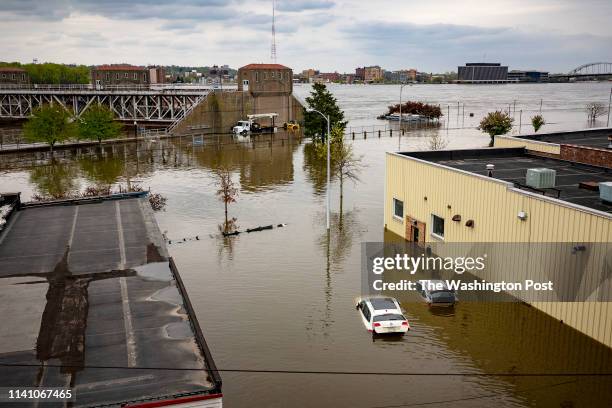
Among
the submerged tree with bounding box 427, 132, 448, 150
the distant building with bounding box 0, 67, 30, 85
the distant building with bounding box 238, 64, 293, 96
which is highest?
the distant building with bounding box 0, 67, 30, 85

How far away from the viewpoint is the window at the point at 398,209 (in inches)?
1321

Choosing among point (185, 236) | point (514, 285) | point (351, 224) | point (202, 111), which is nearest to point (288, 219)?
point (351, 224)

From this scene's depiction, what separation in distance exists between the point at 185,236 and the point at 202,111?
57773 mm

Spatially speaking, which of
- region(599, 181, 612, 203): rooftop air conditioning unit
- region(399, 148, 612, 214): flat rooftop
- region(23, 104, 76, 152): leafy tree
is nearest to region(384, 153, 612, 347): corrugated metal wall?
region(399, 148, 612, 214): flat rooftop

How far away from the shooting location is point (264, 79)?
315 ft

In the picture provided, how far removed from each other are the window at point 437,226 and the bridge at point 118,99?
211ft

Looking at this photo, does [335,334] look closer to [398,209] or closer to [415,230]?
[415,230]

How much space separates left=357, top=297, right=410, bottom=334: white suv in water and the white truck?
69344 millimetres

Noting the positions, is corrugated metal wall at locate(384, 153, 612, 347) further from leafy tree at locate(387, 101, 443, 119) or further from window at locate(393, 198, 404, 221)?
leafy tree at locate(387, 101, 443, 119)

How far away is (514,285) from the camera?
24.1m

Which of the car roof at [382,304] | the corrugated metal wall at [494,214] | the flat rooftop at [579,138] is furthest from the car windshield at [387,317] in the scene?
the flat rooftop at [579,138]

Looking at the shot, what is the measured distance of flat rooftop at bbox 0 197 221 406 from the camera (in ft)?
44.7

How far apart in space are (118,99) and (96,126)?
44.1 meters

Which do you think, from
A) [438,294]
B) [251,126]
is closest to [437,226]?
[438,294]
